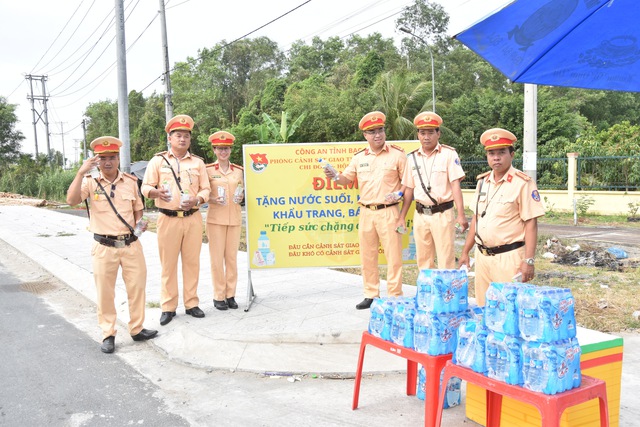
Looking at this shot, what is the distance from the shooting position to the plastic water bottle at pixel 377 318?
12.7ft

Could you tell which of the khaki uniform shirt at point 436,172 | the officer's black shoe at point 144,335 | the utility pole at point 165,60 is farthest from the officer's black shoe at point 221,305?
the utility pole at point 165,60

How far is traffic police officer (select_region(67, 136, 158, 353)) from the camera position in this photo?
17.9 ft

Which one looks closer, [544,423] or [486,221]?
[544,423]

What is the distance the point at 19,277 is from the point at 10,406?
6.62m

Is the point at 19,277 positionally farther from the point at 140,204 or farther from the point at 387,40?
the point at 387,40

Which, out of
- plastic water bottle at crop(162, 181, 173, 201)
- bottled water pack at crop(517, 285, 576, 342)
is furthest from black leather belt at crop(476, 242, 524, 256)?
plastic water bottle at crop(162, 181, 173, 201)

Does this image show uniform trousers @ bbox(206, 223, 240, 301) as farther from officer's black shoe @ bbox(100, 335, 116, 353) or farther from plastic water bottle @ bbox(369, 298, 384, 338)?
plastic water bottle @ bbox(369, 298, 384, 338)

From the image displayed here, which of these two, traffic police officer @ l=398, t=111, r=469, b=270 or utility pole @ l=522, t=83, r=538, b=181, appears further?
utility pole @ l=522, t=83, r=538, b=181

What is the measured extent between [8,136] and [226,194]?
1929 inches

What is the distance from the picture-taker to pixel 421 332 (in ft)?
11.6

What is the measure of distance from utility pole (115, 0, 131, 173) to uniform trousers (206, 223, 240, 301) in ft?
25.6

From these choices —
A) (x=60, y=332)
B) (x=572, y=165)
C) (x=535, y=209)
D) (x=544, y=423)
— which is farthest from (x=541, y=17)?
(x=572, y=165)

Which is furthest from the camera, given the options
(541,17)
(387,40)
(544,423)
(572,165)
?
(387,40)

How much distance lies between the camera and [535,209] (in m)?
4.26
